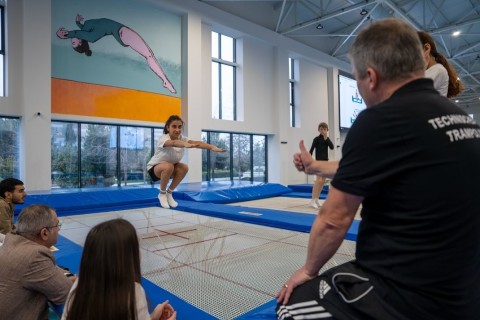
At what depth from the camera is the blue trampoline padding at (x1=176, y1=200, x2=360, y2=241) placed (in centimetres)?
315

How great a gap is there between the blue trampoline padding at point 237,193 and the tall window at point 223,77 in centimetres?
373

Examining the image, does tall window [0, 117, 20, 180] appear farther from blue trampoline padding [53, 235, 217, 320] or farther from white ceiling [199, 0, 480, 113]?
white ceiling [199, 0, 480, 113]

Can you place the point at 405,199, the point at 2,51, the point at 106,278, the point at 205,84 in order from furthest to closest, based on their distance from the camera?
the point at 205,84 → the point at 2,51 → the point at 106,278 → the point at 405,199

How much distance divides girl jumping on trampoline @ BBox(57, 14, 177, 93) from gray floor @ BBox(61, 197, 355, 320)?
490 centimetres

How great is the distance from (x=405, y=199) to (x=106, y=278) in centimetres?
87

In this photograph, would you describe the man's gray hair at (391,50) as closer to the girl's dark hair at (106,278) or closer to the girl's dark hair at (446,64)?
the girl's dark hair at (106,278)

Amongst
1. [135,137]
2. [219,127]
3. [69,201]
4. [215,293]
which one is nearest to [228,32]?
[219,127]

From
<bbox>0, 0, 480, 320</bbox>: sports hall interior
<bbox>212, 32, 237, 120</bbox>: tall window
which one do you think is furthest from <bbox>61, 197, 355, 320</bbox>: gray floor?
<bbox>212, 32, 237, 120</bbox>: tall window

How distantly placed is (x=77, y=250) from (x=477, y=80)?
18492mm

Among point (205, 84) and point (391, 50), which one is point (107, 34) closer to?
point (205, 84)

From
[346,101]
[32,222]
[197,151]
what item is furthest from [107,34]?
[346,101]

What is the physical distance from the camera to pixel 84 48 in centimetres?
709

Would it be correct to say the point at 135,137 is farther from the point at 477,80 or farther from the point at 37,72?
the point at 477,80

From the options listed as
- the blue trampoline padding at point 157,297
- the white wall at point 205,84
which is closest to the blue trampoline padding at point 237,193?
the white wall at point 205,84
